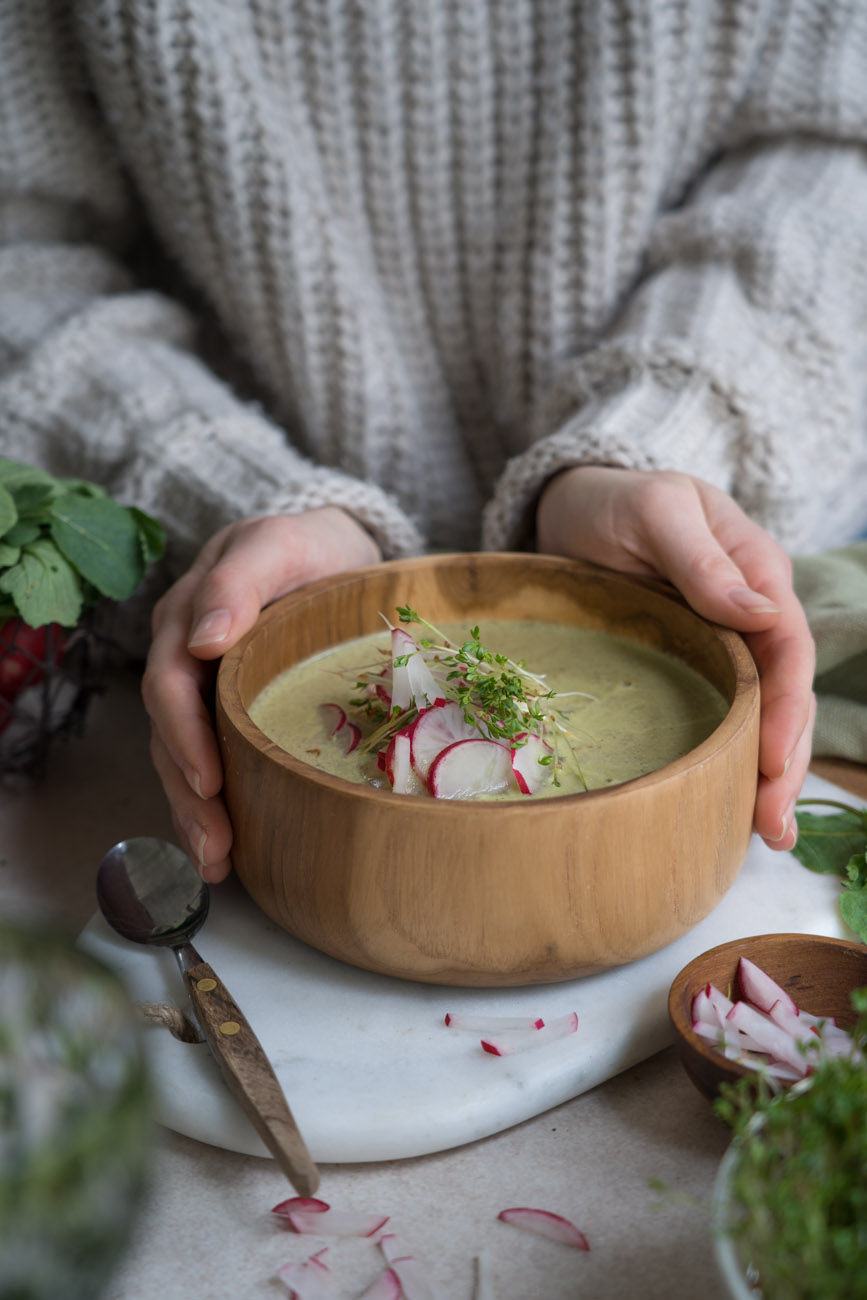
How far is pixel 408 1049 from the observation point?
63 centimetres

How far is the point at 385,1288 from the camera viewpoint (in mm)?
521

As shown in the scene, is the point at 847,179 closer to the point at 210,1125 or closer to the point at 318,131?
the point at 318,131

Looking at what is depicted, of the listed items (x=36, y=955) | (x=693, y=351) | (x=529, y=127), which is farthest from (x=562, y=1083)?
(x=529, y=127)

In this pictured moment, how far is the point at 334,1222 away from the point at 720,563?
21.0 inches

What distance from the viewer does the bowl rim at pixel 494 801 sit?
581mm

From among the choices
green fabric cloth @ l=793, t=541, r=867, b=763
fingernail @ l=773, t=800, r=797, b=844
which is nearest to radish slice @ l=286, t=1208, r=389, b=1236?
fingernail @ l=773, t=800, r=797, b=844

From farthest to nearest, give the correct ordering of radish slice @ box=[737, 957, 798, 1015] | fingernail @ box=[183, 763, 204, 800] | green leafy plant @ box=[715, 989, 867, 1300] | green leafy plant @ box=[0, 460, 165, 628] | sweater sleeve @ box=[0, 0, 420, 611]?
sweater sleeve @ box=[0, 0, 420, 611], green leafy plant @ box=[0, 460, 165, 628], fingernail @ box=[183, 763, 204, 800], radish slice @ box=[737, 957, 798, 1015], green leafy plant @ box=[715, 989, 867, 1300]

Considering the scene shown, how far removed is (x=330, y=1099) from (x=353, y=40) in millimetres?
1196

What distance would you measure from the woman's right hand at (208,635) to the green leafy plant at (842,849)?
440mm

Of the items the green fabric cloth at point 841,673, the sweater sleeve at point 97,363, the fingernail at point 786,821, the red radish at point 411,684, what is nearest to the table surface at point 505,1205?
the fingernail at point 786,821

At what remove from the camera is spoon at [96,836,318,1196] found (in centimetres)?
56

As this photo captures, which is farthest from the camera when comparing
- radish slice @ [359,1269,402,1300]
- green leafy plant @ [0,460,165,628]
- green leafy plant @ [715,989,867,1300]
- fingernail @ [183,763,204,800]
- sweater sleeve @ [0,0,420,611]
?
sweater sleeve @ [0,0,420,611]

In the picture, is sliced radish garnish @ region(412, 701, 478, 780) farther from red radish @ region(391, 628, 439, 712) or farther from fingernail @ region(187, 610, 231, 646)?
fingernail @ region(187, 610, 231, 646)

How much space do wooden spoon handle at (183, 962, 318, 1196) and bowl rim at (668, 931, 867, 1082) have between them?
0.21 m
